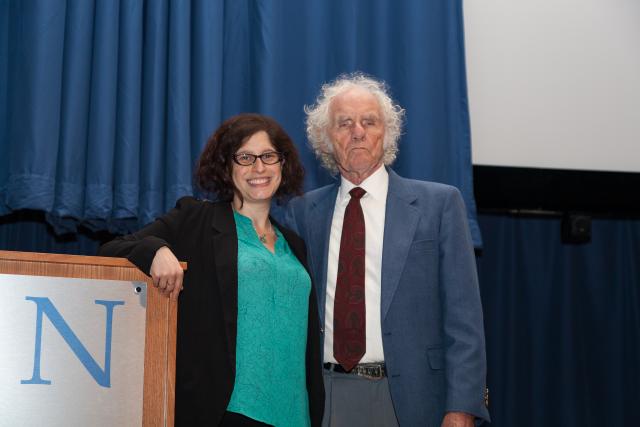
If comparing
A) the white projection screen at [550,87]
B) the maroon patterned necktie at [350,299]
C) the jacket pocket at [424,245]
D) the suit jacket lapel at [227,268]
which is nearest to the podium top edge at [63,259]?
the suit jacket lapel at [227,268]

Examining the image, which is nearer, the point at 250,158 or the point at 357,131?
the point at 250,158

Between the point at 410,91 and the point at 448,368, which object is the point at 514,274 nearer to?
the point at 410,91

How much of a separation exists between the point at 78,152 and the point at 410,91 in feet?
4.34

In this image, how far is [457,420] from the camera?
1951mm

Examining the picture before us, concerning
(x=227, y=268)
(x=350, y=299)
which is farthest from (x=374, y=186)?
(x=227, y=268)

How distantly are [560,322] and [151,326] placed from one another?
2.59 m

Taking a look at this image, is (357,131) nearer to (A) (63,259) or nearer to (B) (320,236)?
(B) (320,236)

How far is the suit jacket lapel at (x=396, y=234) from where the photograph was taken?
2031 millimetres

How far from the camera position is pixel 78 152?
267 centimetres

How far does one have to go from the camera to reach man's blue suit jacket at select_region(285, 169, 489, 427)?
198 centimetres

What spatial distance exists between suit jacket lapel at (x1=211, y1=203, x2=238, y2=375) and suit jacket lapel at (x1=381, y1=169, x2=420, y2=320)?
442 mm

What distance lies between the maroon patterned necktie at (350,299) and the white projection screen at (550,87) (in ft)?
4.07

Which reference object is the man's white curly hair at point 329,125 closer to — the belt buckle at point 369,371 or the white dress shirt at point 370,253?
the white dress shirt at point 370,253

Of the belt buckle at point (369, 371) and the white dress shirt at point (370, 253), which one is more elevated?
the white dress shirt at point (370, 253)
